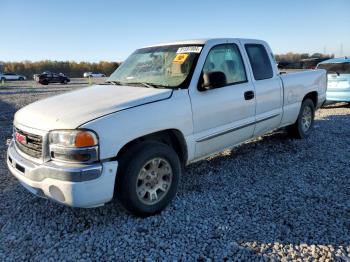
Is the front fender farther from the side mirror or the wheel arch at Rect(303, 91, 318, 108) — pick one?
the wheel arch at Rect(303, 91, 318, 108)

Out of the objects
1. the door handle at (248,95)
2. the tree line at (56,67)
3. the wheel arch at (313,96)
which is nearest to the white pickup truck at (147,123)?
the door handle at (248,95)

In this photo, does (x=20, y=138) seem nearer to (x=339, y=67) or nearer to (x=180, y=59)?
(x=180, y=59)

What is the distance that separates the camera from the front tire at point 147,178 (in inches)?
122

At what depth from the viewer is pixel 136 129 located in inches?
123

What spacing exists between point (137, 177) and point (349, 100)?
878 cm

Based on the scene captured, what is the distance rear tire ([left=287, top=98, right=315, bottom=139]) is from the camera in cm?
605

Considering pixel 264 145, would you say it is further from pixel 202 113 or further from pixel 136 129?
pixel 136 129

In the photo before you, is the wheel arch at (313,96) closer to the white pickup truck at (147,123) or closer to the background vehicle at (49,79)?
the white pickup truck at (147,123)

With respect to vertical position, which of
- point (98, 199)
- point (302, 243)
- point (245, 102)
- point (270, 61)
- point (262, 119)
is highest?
point (270, 61)

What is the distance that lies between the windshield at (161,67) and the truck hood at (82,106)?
27cm

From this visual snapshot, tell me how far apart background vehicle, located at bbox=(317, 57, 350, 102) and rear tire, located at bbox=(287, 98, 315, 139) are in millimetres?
4115

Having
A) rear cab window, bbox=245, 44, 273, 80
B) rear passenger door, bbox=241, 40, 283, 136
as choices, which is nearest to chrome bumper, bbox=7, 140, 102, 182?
rear passenger door, bbox=241, 40, 283, 136

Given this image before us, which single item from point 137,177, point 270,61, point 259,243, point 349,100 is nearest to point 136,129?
point 137,177

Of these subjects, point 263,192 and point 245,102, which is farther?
point 245,102
